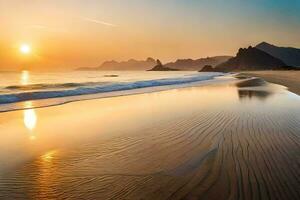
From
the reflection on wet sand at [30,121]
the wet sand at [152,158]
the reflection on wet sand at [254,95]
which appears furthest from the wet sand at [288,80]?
the reflection on wet sand at [30,121]

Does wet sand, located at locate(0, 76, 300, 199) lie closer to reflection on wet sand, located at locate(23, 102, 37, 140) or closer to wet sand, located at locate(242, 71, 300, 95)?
reflection on wet sand, located at locate(23, 102, 37, 140)

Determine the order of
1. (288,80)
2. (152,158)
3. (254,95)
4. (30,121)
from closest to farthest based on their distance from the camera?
(152,158) < (30,121) < (254,95) < (288,80)

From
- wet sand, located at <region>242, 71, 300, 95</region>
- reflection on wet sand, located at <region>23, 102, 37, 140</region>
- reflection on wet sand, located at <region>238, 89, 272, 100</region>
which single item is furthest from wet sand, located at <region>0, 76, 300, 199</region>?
wet sand, located at <region>242, 71, 300, 95</region>

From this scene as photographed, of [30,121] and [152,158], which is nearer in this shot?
[152,158]

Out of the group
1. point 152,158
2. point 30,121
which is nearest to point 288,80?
point 30,121

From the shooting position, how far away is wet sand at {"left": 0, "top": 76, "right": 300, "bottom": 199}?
456 centimetres

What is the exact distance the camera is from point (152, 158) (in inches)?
244

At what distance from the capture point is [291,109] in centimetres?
1302

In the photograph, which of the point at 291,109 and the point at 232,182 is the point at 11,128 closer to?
the point at 232,182

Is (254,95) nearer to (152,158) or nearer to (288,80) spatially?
(152,158)

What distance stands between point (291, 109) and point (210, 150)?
785cm

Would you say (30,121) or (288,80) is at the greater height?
(30,121)

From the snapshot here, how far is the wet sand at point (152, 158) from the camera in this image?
4.56m

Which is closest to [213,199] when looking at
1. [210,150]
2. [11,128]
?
[210,150]
